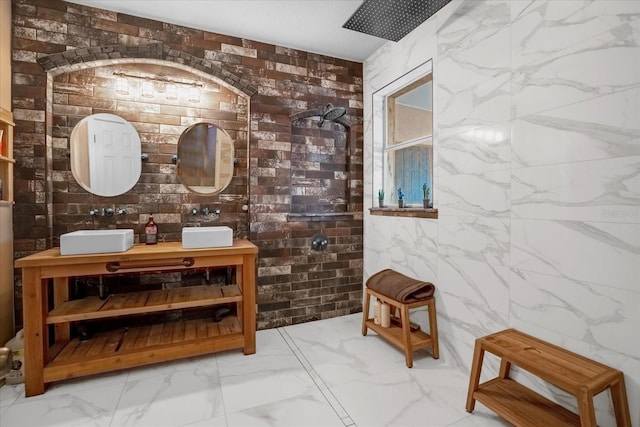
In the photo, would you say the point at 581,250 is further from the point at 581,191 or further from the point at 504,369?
the point at 504,369

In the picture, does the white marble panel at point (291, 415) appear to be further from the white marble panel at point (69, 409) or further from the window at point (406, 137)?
the window at point (406, 137)

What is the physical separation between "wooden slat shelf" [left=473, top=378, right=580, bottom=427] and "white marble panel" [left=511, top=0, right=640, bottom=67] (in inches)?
73.8

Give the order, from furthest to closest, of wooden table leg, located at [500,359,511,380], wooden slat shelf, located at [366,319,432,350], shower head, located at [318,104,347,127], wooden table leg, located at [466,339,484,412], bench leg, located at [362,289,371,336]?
shower head, located at [318,104,347,127]
bench leg, located at [362,289,371,336]
wooden slat shelf, located at [366,319,432,350]
wooden table leg, located at [500,359,511,380]
wooden table leg, located at [466,339,484,412]

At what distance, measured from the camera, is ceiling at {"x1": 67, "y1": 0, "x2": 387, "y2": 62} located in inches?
94.4

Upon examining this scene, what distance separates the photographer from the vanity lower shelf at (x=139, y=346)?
2.07m

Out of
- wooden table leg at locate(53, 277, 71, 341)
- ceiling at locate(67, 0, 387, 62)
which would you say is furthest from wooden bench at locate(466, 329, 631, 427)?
wooden table leg at locate(53, 277, 71, 341)

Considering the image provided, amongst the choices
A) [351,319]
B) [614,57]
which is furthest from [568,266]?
[351,319]

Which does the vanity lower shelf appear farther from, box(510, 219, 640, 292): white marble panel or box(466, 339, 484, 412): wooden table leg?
box(510, 219, 640, 292): white marble panel

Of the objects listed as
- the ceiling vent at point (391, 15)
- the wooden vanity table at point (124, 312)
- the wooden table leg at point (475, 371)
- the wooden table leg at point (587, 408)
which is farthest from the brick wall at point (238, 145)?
the wooden table leg at point (587, 408)

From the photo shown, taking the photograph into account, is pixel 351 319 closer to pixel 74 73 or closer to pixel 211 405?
pixel 211 405

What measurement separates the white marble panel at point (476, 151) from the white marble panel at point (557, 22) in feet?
1.35

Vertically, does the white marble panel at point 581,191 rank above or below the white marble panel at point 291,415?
above

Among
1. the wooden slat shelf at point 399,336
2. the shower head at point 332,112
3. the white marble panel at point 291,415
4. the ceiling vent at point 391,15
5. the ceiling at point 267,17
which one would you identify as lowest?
the white marble panel at point 291,415

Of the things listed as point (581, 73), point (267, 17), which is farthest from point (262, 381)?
point (267, 17)
